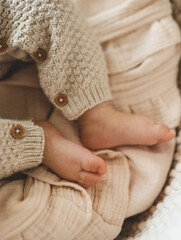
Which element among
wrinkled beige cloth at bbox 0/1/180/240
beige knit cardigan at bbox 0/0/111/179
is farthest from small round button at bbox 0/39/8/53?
wrinkled beige cloth at bbox 0/1/180/240

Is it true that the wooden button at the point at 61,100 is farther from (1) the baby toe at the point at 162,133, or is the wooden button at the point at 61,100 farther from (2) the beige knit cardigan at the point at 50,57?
(1) the baby toe at the point at 162,133

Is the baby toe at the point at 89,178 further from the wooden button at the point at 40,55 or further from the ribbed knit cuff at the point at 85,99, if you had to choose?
the wooden button at the point at 40,55

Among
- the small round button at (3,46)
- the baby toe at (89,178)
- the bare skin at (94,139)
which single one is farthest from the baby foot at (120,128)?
the small round button at (3,46)

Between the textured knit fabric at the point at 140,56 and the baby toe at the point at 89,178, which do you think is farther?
the textured knit fabric at the point at 140,56

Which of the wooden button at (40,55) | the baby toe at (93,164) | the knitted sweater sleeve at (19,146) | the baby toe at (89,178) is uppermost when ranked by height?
the wooden button at (40,55)

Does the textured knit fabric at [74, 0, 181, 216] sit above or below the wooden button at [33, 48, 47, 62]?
below

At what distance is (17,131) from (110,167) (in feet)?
0.84

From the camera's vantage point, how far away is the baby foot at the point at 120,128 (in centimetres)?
69

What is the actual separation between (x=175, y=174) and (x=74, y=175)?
27cm

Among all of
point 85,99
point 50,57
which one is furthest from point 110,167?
point 50,57

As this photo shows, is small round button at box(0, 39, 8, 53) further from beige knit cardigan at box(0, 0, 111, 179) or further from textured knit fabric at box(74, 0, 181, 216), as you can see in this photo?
textured knit fabric at box(74, 0, 181, 216)

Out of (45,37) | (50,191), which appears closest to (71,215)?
(50,191)

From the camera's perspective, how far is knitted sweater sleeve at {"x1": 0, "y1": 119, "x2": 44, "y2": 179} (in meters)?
0.58

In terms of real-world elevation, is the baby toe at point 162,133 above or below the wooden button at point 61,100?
below
